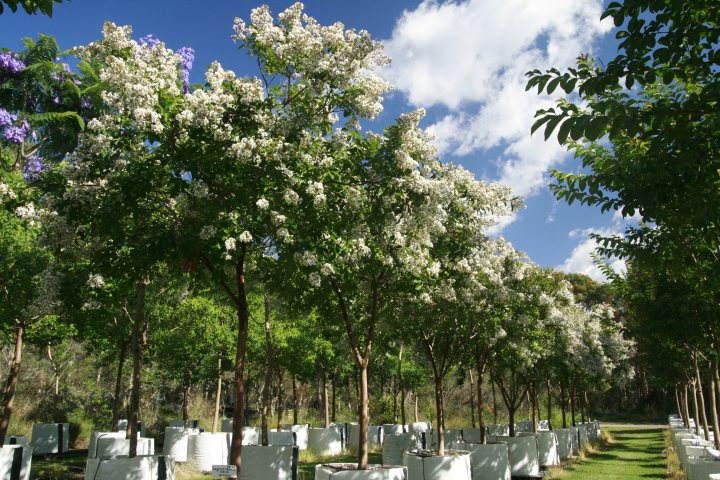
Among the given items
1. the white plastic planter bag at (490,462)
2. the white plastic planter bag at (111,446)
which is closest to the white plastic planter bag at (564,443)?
the white plastic planter bag at (490,462)

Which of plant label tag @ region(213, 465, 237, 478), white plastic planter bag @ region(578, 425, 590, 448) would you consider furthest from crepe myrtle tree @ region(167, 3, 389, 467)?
white plastic planter bag @ region(578, 425, 590, 448)

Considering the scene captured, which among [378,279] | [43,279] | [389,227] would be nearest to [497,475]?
[378,279]

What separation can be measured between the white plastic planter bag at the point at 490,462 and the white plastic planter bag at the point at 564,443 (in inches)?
324

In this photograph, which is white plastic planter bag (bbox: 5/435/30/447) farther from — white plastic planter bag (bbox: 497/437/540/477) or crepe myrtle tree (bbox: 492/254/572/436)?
crepe myrtle tree (bbox: 492/254/572/436)

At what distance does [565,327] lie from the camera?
20.4 m

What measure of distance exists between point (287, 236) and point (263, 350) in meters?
17.8

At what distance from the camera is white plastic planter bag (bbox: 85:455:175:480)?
970cm

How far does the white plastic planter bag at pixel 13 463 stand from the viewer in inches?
463

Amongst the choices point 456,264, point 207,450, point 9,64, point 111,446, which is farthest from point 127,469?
point 9,64

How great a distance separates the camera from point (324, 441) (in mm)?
24109

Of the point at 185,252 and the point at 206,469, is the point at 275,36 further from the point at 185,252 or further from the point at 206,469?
the point at 206,469

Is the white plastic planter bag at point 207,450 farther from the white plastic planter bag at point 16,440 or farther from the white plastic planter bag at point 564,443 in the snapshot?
the white plastic planter bag at point 564,443

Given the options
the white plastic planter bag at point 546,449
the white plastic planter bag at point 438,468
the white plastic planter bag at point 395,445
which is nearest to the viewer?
the white plastic planter bag at point 438,468

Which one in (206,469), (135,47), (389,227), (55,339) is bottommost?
(206,469)
